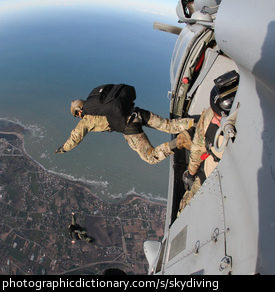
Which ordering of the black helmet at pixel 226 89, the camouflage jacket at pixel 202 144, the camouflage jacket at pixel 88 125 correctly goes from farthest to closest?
the camouflage jacket at pixel 88 125 → the camouflage jacket at pixel 202 144 → the black helmet at pixel 226 89

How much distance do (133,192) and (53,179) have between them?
39.2 ft

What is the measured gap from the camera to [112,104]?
3.31 metres

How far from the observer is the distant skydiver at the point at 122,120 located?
3.35 meters

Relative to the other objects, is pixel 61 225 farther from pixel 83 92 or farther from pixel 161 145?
pixel 83 92

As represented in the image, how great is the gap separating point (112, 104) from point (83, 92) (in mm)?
37488

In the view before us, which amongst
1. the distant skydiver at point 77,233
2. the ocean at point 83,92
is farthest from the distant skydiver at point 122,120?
the ocean at point 83,92

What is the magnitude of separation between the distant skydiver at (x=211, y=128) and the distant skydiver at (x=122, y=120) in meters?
0.54

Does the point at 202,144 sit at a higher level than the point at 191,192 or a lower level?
higher

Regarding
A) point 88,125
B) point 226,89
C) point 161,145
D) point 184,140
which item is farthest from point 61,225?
point 226,89

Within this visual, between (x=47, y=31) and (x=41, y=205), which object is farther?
(x=47, y=31)

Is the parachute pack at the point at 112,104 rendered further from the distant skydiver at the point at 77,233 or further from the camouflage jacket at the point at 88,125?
the distant skydiver at the point at 77,233

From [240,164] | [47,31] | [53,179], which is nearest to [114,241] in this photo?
[53,179]

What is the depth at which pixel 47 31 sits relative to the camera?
75000 millimetres
